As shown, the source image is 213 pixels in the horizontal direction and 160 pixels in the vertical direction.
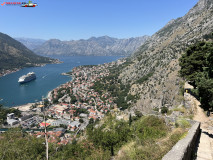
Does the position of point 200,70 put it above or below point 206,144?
above

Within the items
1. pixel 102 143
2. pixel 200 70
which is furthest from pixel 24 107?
pixel 200 70

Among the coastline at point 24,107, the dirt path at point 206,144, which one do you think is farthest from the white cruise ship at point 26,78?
the dirt path at point 206,144

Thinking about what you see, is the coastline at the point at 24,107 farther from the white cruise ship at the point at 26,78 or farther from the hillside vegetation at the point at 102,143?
the hillside vegetation at the point at 102,143

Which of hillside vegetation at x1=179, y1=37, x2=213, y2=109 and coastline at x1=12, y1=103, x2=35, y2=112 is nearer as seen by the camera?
hillside vegetation at x1=179, y1=37, x2=213, y2=109

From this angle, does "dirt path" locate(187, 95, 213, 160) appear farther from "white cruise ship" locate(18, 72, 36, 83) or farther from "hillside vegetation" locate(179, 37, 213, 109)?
"white cruise ship" locate(18, 72, 36, 83)

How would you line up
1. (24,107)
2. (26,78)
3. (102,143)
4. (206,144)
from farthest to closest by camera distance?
(26,78) → (24,107) → (102,143) → (206,144)

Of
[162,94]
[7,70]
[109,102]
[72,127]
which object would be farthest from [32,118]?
[7,70]

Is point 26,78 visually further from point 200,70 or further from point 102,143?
point 200,70

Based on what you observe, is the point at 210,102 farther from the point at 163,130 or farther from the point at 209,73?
Result: the point at 163,130

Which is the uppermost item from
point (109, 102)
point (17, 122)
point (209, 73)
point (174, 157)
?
point (209, 73)

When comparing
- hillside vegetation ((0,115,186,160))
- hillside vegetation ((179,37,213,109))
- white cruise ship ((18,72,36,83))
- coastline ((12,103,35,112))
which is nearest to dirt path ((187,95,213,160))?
hillside vegetation ((0,115,186,160))

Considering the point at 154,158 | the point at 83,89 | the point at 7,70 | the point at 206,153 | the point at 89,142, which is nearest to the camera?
the point at 154,158
